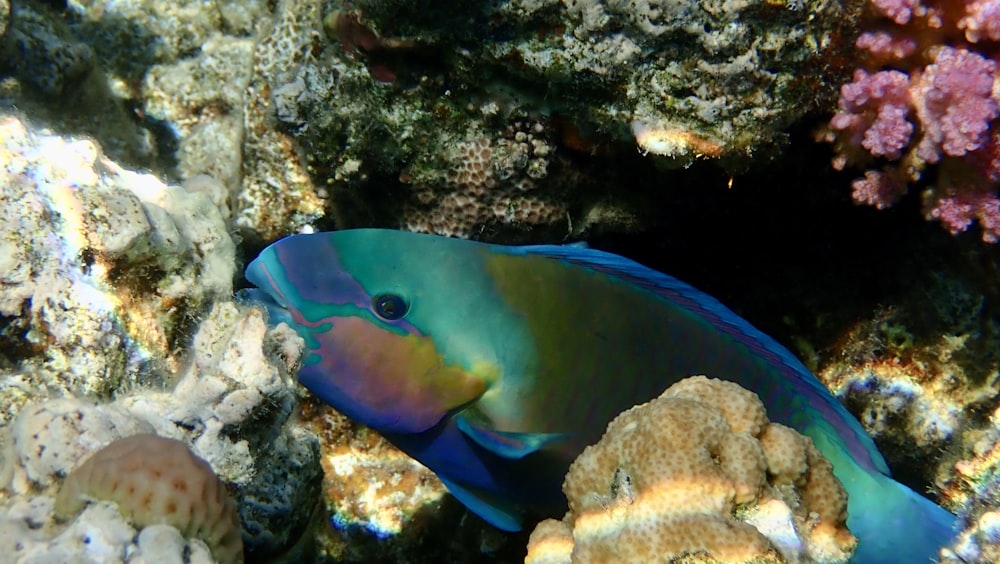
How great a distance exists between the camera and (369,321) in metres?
2.34

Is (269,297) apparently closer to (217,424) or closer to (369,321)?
(369,321)

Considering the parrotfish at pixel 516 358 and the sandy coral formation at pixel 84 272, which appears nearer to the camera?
the sandy coral formation at pixel 84 272

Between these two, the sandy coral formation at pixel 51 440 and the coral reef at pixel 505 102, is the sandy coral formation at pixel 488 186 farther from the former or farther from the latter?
the sandy coral formation at pixel 51 440

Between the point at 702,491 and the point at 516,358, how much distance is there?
35.7 inches

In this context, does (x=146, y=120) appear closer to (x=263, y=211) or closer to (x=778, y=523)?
(x=263, y=211)

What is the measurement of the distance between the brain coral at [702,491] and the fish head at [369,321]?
2.12 ft

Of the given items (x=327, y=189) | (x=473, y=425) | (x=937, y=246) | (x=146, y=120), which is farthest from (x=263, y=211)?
(x=937, y=246)

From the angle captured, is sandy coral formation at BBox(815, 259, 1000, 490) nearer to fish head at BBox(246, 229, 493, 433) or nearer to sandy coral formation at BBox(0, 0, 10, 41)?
fish head at BBox(246, 229, 493, 433)

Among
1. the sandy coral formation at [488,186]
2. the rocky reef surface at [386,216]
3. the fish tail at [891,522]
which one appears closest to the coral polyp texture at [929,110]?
the rocky reef surface at [386,216]

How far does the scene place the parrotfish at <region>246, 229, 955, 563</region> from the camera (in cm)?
233

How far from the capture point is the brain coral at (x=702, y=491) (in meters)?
1.67

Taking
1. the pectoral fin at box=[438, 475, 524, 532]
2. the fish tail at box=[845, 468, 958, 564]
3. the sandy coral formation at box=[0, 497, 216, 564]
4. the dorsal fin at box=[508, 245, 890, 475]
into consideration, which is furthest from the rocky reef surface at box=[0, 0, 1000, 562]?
the pectoral fin at box=[438, 475, 524, 532]

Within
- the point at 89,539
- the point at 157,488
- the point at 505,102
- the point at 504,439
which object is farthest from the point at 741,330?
the point at 89,539

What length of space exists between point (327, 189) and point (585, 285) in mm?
1484
